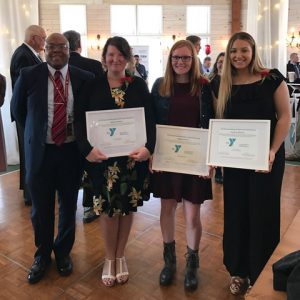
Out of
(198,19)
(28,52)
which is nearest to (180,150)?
(28,52)

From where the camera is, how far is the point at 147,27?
10.4 meters

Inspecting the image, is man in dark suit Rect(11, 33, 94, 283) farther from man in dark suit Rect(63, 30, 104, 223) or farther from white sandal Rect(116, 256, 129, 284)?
man in dark suit Rect(63, 30, 104, 223)

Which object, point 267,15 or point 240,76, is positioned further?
point 267,15

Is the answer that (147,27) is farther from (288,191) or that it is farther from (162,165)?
(162,165)

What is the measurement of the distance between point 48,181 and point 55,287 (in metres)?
0.65

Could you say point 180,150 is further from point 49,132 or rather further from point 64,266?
point 64,266

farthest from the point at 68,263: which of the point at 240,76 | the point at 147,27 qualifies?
the point at 147,27

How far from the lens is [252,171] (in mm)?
1757

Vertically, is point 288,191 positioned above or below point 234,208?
below

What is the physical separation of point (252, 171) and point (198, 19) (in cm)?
957

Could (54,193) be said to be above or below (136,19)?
below

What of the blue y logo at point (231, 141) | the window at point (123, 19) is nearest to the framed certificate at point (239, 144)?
the blue y logo at point (231, 141)

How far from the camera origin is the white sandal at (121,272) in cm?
213

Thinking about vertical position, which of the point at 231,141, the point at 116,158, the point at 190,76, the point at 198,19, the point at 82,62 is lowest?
the point at 116,158
